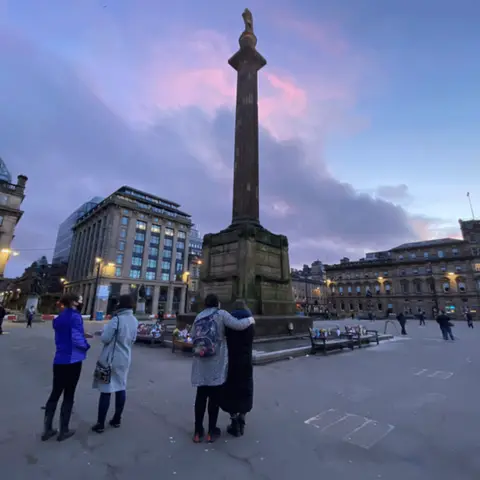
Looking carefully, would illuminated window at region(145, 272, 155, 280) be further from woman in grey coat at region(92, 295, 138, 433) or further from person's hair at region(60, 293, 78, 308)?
woman in grey coat at region(92, 295, 138, 433)

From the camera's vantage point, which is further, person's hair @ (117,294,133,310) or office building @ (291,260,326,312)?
office building @ (291,260,326,312)

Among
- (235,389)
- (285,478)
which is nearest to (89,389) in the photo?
(235,389)

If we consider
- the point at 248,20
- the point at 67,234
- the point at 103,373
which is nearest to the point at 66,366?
the point at 103,373

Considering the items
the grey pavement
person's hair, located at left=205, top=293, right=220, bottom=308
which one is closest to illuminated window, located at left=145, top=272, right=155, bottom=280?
the grey pavement

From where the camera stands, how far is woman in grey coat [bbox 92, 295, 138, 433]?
381 centimetres

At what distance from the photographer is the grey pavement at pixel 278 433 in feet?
9.57

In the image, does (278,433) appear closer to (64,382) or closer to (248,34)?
(64,382)

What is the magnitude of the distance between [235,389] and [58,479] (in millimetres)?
2101

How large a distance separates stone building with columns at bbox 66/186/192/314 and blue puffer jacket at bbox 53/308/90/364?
2291 inches

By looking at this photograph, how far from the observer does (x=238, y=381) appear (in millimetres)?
3785

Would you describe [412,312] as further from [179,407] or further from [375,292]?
[179,407]

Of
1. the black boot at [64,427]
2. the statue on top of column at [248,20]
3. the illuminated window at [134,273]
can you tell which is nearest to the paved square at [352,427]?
the black boot at [64,427]

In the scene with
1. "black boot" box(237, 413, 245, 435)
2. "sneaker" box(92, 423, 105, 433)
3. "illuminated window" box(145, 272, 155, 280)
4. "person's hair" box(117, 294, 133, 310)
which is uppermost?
"illuminated window" box(145, 272, 155, 280)

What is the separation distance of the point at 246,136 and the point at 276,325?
36.2 ft
